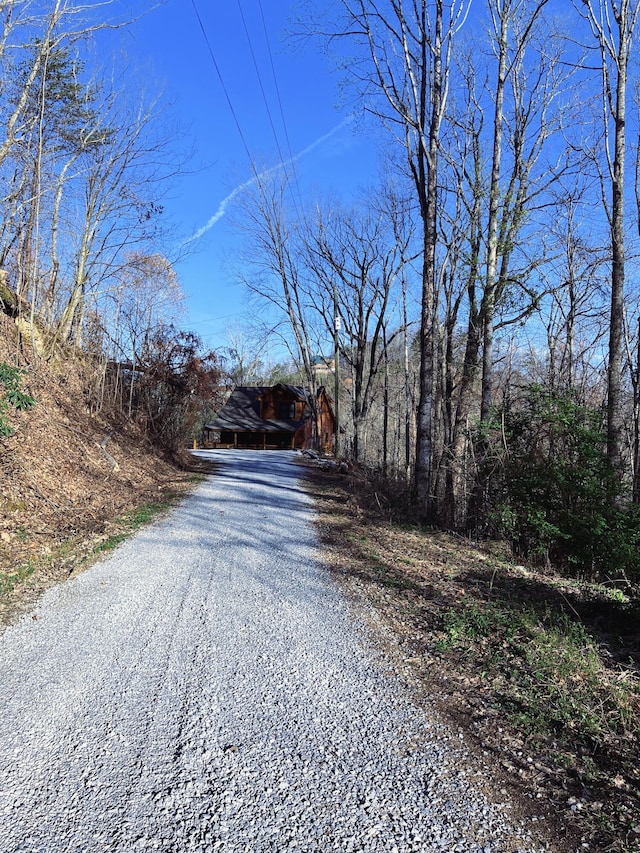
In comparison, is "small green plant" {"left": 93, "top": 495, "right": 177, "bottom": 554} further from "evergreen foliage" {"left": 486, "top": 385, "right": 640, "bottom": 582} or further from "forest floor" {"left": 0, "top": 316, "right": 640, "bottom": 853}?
"evergreen foliage" {"left": 486, "top": 385, "right": 640, "bottom": 582}

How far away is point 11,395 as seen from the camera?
8.31 metres

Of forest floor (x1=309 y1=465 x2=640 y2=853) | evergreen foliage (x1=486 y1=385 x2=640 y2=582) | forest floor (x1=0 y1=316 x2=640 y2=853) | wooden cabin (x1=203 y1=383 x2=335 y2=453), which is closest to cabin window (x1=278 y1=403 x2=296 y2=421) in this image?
wooden cabin (x1=203 y1=383 x2=335 y2=453)

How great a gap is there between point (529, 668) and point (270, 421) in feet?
112

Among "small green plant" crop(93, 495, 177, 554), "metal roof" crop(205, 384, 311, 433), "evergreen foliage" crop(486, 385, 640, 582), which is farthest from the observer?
"metal roof" crop(205, 384, 311, 433)

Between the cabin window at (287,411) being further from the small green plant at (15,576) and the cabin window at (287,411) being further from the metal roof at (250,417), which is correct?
the small green plant at (15,576)

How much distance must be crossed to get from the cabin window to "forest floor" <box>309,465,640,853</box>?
101 ft

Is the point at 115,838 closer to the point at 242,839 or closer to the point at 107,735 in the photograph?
the point at 242,839

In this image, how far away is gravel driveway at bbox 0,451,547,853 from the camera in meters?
2.20

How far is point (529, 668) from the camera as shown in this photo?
12.1 ft

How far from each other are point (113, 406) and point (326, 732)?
1400 centimetres

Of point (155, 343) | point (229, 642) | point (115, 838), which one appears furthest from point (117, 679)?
A: point (155, 343)

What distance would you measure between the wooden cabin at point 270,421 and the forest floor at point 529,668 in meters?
30.0

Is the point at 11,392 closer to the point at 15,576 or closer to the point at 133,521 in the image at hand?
the point at 133,521

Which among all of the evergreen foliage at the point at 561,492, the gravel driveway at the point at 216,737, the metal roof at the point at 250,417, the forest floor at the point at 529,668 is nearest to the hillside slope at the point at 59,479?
the gravel driveway at the point at 216,737
